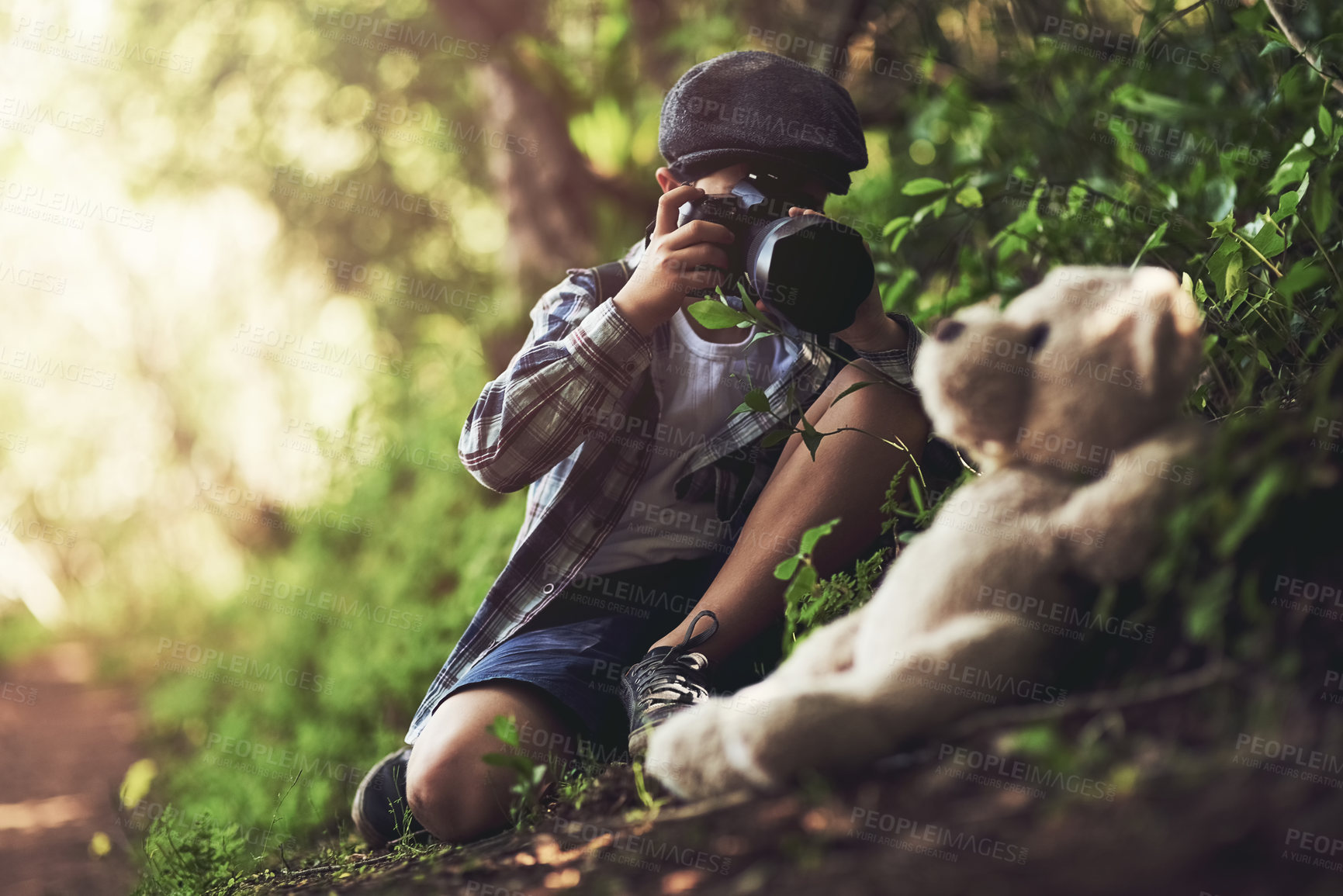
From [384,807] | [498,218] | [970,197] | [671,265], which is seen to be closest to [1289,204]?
[970,197]

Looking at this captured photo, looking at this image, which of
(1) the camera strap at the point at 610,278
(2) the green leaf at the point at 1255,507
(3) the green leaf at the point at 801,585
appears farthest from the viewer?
(1) the camera strap at the point at 610,278

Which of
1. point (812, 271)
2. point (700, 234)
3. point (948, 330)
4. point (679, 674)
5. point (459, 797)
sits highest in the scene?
point (700, 234)

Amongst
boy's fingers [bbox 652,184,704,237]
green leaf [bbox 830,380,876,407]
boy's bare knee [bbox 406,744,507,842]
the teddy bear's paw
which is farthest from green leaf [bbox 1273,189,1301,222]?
boy's bare knee [bbox 406,744,507,842]

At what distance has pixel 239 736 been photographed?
4.15 m

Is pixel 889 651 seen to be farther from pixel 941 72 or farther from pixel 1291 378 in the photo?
pixel 941 72

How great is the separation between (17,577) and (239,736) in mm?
5040

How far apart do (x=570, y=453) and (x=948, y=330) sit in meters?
0.93

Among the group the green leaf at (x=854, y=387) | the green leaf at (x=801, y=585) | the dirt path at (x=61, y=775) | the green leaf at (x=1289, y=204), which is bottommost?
the dirt path at (x=61, y=775)

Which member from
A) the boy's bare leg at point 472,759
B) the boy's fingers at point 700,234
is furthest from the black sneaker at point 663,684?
the boy's fingers at point 700,234

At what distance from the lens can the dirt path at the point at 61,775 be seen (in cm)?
318

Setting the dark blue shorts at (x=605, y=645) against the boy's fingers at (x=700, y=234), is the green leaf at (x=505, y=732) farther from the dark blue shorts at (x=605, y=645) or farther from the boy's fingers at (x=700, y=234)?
the boy's fingers at (x=700, y=234)

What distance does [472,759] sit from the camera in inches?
60.0

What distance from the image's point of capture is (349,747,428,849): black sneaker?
1794mm

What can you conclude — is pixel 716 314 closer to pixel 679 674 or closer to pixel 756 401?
pixel 756 401
